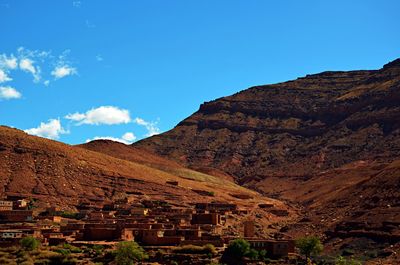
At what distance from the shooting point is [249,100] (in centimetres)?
18688

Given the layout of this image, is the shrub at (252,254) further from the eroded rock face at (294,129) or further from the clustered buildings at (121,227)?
the eroded rock face at (294,129)

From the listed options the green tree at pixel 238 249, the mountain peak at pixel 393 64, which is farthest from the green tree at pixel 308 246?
the mountain peak at pixel 393 64

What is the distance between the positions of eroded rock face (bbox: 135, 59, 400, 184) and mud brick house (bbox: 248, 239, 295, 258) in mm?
79007

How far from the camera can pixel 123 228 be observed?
176ft

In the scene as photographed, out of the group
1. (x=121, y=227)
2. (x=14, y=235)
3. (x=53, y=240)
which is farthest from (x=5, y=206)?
(x=121, y=227)

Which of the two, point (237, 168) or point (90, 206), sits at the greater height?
point (237, 168)

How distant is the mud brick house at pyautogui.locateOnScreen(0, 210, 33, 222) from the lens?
204ft

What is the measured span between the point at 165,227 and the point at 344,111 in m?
117

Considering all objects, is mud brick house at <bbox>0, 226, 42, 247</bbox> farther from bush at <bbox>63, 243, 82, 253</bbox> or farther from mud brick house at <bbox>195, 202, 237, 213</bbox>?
mud brick house at <bbox>195, 202, 237, 213</bbox>

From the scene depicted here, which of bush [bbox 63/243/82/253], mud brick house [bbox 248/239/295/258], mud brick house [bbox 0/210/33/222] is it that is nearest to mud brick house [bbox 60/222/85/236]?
bush [bbox 63/243/82/253]

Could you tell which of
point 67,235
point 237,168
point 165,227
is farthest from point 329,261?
point 237,168

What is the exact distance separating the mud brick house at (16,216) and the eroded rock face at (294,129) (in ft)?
262

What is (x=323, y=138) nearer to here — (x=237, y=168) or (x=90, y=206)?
(x=237, y=168)

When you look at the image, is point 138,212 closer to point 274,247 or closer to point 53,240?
point 53,240
